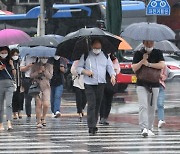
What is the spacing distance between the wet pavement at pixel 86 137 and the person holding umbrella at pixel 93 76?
42 cm

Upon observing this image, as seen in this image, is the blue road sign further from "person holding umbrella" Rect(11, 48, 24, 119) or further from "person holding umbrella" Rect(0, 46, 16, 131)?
"person holding umbrella" Rect(0, 46, 16, 131)

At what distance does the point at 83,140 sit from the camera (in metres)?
14.3

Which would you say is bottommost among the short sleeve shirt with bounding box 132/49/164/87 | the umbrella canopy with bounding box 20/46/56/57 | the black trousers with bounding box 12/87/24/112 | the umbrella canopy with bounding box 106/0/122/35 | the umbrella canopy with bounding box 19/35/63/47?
the black trousers with bounding box 12/87/24/112

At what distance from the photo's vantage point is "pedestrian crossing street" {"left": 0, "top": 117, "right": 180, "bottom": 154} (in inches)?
510

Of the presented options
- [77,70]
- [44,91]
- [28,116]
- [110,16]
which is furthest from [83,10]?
[77,70]

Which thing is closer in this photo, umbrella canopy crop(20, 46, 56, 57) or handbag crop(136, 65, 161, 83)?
handbag crop(136, 65, 161, 83)

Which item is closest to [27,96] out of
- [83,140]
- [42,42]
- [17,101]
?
[17,101]

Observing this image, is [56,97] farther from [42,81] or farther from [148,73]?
[148,73]

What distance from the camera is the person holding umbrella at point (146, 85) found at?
1495cm

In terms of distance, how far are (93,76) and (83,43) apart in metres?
0.71

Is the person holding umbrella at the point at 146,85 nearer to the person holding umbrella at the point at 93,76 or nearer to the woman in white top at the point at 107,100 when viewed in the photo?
the person holding umbrella at the point at 93,76

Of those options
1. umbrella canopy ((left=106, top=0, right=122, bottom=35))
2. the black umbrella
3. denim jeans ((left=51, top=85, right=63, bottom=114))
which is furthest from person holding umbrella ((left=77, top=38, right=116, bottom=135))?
umbrella canopy ((left=106, top=0, right=122, bottom=35))

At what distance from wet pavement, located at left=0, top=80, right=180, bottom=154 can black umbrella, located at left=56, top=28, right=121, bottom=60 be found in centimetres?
163

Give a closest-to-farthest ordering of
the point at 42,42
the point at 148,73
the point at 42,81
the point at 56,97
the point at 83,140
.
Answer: the point at 83,140, the point at 148,73, the point at 42,81, the point at 42,42, the point at 56,97
